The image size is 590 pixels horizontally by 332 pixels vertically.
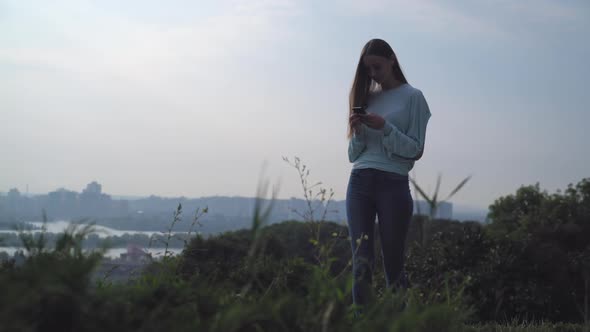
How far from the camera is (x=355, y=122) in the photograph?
3723 millimetres

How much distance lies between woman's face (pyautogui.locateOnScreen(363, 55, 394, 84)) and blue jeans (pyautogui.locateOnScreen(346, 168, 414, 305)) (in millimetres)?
659

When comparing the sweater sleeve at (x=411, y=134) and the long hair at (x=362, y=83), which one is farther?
the long hair at (x=362, y=83)

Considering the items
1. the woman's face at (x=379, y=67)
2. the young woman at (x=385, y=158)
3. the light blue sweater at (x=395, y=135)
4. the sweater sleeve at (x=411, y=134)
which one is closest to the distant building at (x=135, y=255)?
the young woman at (x=385, y=158)

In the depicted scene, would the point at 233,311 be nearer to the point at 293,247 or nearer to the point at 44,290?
the point at 44,290

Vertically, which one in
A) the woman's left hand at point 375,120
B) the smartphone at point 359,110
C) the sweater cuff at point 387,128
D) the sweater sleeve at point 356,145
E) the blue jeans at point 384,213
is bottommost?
the blue jeans at point 384,213

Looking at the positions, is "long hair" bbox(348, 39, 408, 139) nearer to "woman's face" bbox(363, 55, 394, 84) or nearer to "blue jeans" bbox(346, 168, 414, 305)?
"woman's face" bbox(363, 55, 394, 84)

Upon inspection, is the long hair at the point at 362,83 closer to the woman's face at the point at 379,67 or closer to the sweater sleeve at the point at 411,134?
the woman's face at the point at 379,67

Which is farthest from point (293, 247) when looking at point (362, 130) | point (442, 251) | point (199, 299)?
point (199, 299)

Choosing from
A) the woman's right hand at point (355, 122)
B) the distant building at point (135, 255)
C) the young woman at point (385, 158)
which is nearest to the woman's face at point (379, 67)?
Result: the young woman at point (385, 158)

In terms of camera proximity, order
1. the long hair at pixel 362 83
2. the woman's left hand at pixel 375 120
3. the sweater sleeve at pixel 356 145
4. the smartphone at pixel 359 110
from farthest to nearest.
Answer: the long hair at pixel 362 83 → the sweater sleeve at pixel 356 145 → the smartphone at pixel 359 110 → the woman's left hand at pixel 375 120

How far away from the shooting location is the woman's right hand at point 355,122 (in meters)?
3.69

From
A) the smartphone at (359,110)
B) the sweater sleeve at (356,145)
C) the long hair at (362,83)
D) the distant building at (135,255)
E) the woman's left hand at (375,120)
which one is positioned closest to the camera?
the distant building at (135,255)


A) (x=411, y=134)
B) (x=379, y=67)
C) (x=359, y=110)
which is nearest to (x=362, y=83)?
(x=379, y=67)

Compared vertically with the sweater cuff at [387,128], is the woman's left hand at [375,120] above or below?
above
